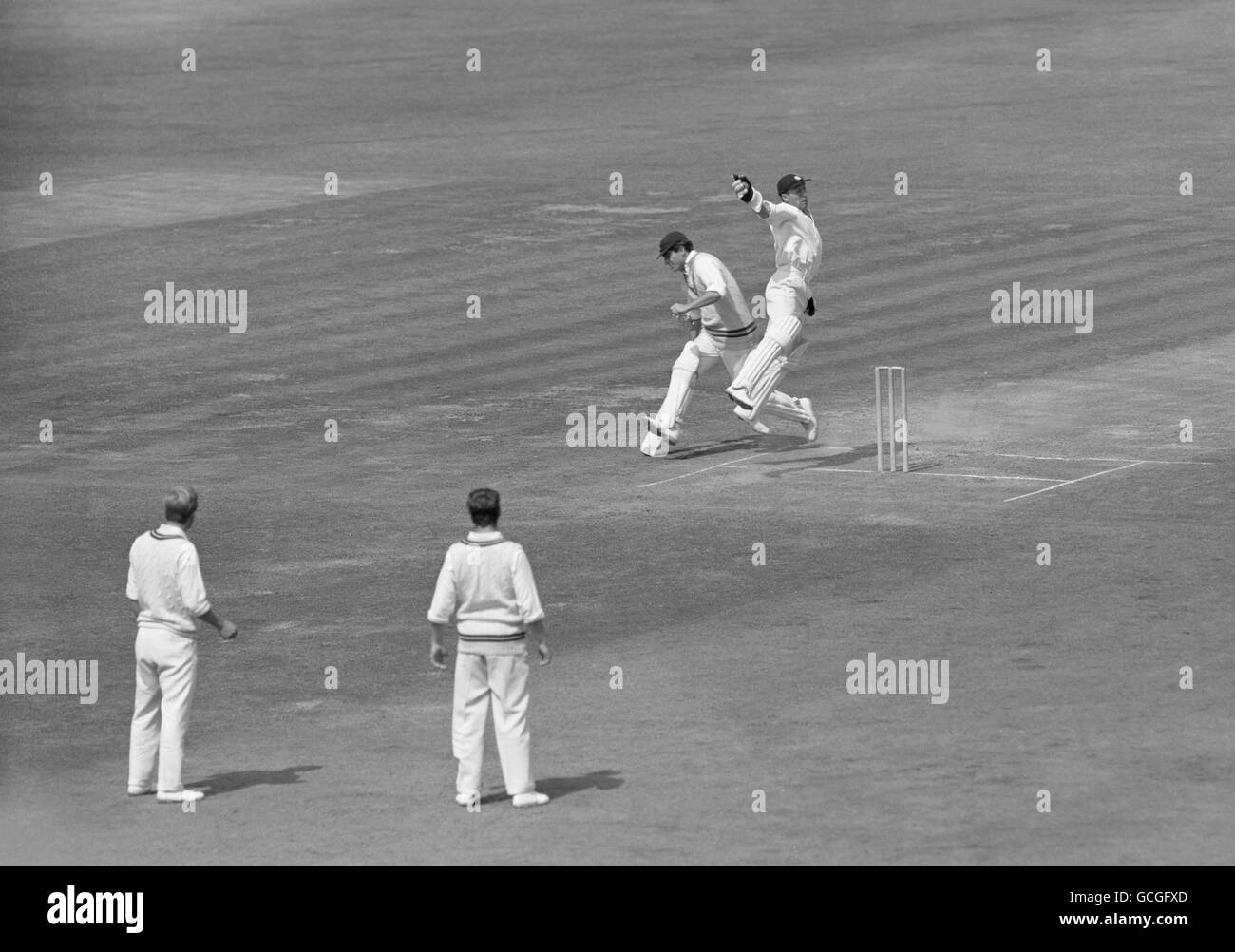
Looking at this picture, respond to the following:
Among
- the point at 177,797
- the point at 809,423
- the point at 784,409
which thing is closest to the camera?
the point at 177,797

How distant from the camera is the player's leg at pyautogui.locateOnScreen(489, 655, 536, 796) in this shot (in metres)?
14.8

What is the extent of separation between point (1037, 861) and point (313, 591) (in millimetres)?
8837

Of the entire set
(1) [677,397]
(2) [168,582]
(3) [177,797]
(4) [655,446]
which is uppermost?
(1) [677,397]

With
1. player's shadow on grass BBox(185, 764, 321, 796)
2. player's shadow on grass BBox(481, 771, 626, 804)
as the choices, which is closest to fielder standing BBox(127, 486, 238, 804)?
player's shadow on grass BBox(185, 764, 321, 796)

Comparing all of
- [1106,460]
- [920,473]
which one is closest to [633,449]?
[920,473]

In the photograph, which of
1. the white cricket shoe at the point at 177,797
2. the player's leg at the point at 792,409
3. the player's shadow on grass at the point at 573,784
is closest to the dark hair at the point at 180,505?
the white cricket shoe at the point at 177,797

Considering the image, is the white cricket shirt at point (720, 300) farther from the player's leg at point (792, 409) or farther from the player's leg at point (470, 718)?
the player's leg at point (470, 718)

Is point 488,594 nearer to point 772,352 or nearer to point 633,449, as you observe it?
point 772,352

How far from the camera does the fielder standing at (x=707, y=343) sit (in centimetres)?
2492

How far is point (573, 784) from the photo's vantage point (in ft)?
50.2

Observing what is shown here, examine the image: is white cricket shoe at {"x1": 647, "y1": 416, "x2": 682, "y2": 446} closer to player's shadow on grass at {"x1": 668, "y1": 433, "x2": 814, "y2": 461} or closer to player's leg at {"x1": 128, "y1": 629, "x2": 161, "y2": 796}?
player's shadow on grass at {"x1": 668, "y1": 433, "x2": 814, "y2": 461}

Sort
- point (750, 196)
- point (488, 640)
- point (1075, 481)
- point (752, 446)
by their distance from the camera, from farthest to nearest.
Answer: point (752, 446)
point (1075, 481)
point (750, 196)
point (488, 640)

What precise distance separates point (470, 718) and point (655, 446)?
35.9 feet

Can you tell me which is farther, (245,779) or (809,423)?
(809,423)
